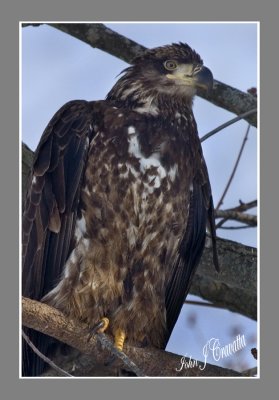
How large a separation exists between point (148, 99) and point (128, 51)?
15.6 inches

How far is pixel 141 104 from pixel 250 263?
116 centimetres

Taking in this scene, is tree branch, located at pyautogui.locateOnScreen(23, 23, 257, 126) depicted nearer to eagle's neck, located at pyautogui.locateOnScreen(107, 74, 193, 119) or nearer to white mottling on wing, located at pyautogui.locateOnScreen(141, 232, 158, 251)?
eagle's neck, located at pyautogui.locateOnScreen(107, 74, 193, 119)

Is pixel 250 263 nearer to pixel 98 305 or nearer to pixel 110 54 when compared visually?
pixel 98 305

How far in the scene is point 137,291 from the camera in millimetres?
Answer: 8648

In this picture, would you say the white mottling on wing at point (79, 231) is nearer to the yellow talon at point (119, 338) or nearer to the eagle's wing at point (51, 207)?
the eagle's wing at point (51, 207)

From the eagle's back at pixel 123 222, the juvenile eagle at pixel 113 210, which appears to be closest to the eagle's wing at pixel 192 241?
the juvenile eagle at pixel 113 210

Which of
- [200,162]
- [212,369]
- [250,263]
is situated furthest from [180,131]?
[212,369]

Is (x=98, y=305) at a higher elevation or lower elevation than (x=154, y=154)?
lower

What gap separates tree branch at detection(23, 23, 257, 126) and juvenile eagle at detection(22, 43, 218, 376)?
0.93 feet

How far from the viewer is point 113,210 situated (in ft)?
27.9

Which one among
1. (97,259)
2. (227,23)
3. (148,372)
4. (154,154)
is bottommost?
(148,372)

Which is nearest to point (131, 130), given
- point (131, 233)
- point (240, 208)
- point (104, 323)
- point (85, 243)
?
point (131, 233)

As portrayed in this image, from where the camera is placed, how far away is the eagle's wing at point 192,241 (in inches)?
347

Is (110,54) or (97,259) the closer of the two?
(97,259)
